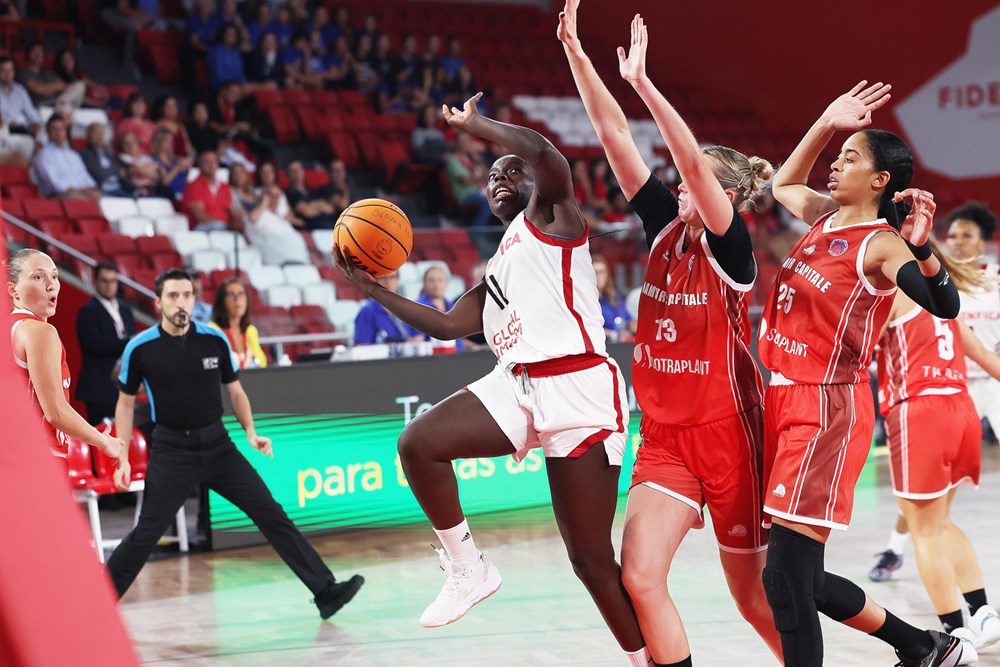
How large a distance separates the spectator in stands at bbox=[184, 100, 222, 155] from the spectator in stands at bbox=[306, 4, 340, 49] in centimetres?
340

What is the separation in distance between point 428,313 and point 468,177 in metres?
10.2

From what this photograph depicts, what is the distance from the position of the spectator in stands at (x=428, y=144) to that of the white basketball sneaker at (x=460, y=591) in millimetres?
11080

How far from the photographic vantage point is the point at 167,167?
12.0 m

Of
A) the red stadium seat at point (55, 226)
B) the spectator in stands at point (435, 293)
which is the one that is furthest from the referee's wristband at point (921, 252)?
the red stadium seat at point (55, 226)

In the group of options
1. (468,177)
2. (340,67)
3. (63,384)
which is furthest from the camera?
(340,67)

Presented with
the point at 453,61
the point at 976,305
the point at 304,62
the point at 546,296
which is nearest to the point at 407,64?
the point at 453,61

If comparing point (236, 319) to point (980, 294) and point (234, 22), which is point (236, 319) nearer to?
point (980, 294)

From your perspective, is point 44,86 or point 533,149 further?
point 44,86

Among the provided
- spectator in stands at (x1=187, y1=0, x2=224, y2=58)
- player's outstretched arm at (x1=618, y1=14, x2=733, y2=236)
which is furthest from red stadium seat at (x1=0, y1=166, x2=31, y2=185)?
player's outstretched arm at (x1=618, y1=14, x2=733, y2=236)

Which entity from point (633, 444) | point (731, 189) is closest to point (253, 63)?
point (633, 444)

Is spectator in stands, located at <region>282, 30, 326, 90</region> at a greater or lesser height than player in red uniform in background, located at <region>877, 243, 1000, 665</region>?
greater

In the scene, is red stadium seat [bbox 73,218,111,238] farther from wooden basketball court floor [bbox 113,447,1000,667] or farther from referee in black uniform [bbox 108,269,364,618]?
referee in black uniform [bbox 108,269,364,618]

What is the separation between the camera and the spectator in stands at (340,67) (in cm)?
1576

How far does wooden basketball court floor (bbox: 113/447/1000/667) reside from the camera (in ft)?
18.2
